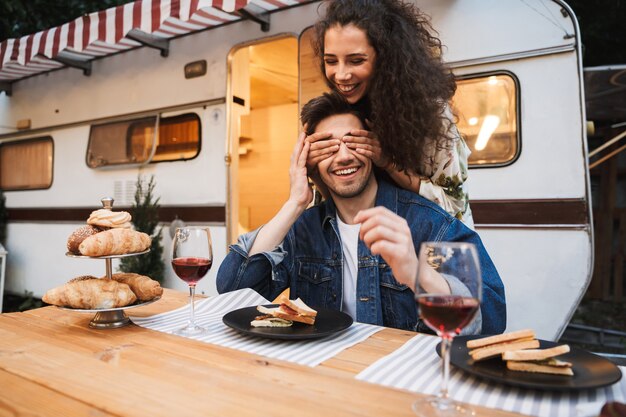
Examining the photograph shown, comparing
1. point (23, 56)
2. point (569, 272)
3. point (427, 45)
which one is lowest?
point (569, 272)

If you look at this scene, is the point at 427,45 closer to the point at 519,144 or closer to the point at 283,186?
the point at 519,144

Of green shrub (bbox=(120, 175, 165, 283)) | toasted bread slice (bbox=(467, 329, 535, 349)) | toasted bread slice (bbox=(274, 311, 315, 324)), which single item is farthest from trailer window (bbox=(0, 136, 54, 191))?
toasted bread slice (bbox=(467, 329, 535, 349))

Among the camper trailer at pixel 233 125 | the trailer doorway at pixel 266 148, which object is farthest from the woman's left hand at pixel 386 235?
the trailer doorway at pixel 266 148

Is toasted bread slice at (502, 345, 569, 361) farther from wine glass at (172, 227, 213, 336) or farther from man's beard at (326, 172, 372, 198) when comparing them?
man's beard at (326, 172, 372, 198)

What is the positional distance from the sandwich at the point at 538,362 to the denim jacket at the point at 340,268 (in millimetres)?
479

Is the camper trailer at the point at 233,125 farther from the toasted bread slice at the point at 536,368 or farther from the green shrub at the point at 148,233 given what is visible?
the toasted bread slice at the point at 536,368

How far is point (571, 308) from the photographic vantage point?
3.02 meters

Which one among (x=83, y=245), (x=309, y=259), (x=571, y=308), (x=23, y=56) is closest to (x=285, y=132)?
(x=23, y=56)

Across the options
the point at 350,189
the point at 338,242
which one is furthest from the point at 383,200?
the point at 338,242

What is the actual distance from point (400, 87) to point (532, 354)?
1.22 m

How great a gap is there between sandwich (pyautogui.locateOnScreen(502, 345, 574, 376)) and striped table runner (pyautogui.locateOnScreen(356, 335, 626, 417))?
0.04 metres

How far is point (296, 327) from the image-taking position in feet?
4.48

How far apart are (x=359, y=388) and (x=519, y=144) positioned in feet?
8.80

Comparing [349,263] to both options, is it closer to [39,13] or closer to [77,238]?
[77,238]
